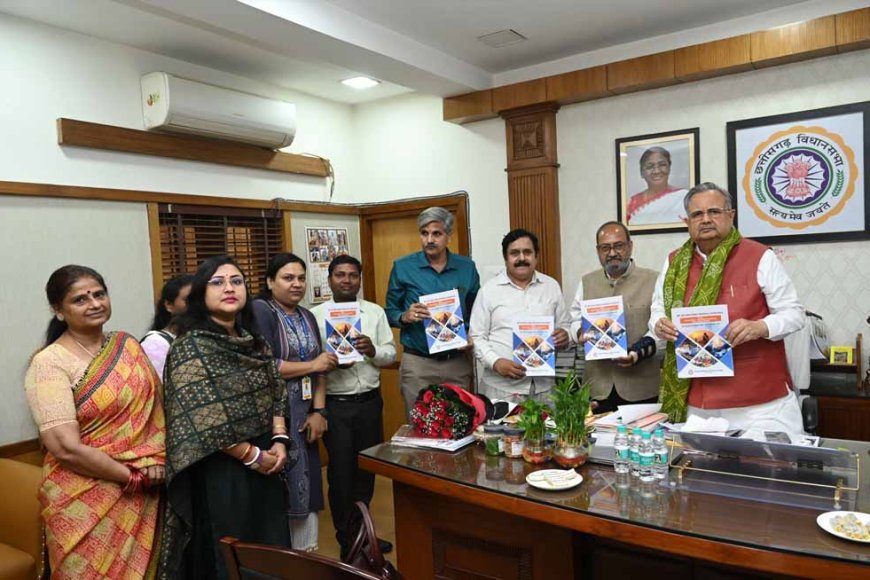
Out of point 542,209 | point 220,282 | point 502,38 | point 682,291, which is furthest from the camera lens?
point 542,209

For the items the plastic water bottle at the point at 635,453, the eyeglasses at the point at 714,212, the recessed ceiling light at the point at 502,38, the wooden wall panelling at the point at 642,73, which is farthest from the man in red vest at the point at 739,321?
the recessed ceiling light at the point at 502,38

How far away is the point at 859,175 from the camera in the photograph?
3402mm

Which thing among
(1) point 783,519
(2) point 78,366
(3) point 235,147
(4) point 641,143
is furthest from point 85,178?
(1) point 783,519

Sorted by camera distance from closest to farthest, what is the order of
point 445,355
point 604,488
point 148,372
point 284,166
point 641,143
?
point 604,488 < point 148,372 < point 445,355 < point 641,143 < point 284,166

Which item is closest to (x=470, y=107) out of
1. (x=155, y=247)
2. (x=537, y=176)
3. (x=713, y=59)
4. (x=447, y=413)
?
(x=537, y=176)

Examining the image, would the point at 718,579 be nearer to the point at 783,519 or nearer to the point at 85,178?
the point at 783,519

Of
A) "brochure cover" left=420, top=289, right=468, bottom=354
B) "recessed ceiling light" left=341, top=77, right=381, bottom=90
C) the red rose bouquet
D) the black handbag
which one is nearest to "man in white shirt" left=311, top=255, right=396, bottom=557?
"brochure cover" left=420, top=289, right=468, bottom=354

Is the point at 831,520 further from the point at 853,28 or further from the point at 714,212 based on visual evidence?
the point at 853,28

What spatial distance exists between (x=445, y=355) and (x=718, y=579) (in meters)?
1.83

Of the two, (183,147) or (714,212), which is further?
(183,147)

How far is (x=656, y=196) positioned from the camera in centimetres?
400

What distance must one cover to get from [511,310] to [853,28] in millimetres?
2302

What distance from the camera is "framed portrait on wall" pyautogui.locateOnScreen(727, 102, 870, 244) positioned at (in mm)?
3412

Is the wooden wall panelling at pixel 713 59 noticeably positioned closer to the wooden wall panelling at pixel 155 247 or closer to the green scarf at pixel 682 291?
the green scarf at pixel 682 291
